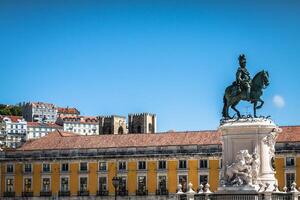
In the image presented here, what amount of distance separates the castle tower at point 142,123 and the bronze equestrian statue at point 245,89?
91.4 m

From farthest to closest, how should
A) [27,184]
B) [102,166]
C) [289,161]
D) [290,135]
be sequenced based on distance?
[27,184], [102,166], [290,135], [289,161]

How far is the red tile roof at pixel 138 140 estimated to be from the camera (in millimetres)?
85375

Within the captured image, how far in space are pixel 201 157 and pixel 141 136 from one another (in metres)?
9.87

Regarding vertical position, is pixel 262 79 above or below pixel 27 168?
above

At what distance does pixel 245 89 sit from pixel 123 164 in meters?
48.0

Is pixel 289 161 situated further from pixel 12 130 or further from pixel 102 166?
pixel 12 130

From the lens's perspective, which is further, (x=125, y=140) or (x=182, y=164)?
(x=125, y=140)

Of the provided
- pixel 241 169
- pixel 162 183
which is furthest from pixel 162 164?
pixel 241 169

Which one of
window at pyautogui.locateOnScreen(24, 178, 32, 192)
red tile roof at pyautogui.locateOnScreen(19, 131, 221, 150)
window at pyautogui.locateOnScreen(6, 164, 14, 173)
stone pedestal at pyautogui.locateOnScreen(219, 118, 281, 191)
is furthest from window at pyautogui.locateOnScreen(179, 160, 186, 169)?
stone pedestal at pyautogui.locateOnScreen(219, 118, 281, 191)

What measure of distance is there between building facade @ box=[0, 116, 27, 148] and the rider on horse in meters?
146

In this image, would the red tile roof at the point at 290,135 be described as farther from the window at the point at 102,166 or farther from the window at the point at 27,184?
the window at the point at 27,184

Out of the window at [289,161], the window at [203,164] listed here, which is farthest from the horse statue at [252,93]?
the window at [203,164]

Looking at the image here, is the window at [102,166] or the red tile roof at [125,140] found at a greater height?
the red tile roof at [125,140]

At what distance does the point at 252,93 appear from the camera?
42.9 m
